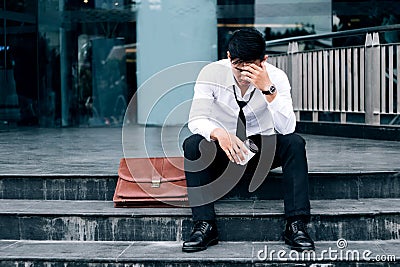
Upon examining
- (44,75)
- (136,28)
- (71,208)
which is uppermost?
(136,28)

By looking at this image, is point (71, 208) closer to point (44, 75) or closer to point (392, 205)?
point (392, 205)

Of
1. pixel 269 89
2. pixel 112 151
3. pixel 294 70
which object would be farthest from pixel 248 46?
pixel 294 70

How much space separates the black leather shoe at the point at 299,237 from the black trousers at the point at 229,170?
0.18ft

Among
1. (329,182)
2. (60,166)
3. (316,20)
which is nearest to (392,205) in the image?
(329,182)

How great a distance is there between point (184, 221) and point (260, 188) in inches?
24.9

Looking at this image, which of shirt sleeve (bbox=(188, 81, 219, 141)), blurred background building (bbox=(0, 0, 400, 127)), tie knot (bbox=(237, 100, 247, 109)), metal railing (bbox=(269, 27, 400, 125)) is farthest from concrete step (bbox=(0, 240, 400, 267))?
blurred background building (bbox=(0, 0, 400, 127))

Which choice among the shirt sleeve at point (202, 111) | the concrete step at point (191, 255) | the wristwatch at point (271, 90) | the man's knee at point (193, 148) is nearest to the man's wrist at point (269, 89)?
the wristwatch at point (271, 90)

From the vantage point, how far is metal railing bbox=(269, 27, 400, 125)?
6879 mm

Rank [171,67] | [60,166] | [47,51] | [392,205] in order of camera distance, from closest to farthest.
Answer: [392,205] < [60,166] < [171,67] < [47,51]

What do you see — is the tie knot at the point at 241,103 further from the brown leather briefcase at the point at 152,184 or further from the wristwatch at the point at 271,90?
the brown leather briefcase at the point at 152,184

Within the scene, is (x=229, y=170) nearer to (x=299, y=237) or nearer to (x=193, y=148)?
(x=193, y=148)

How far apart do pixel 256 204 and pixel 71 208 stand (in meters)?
1.24

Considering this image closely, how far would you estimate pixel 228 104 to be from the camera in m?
4.03

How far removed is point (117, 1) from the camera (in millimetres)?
10359
